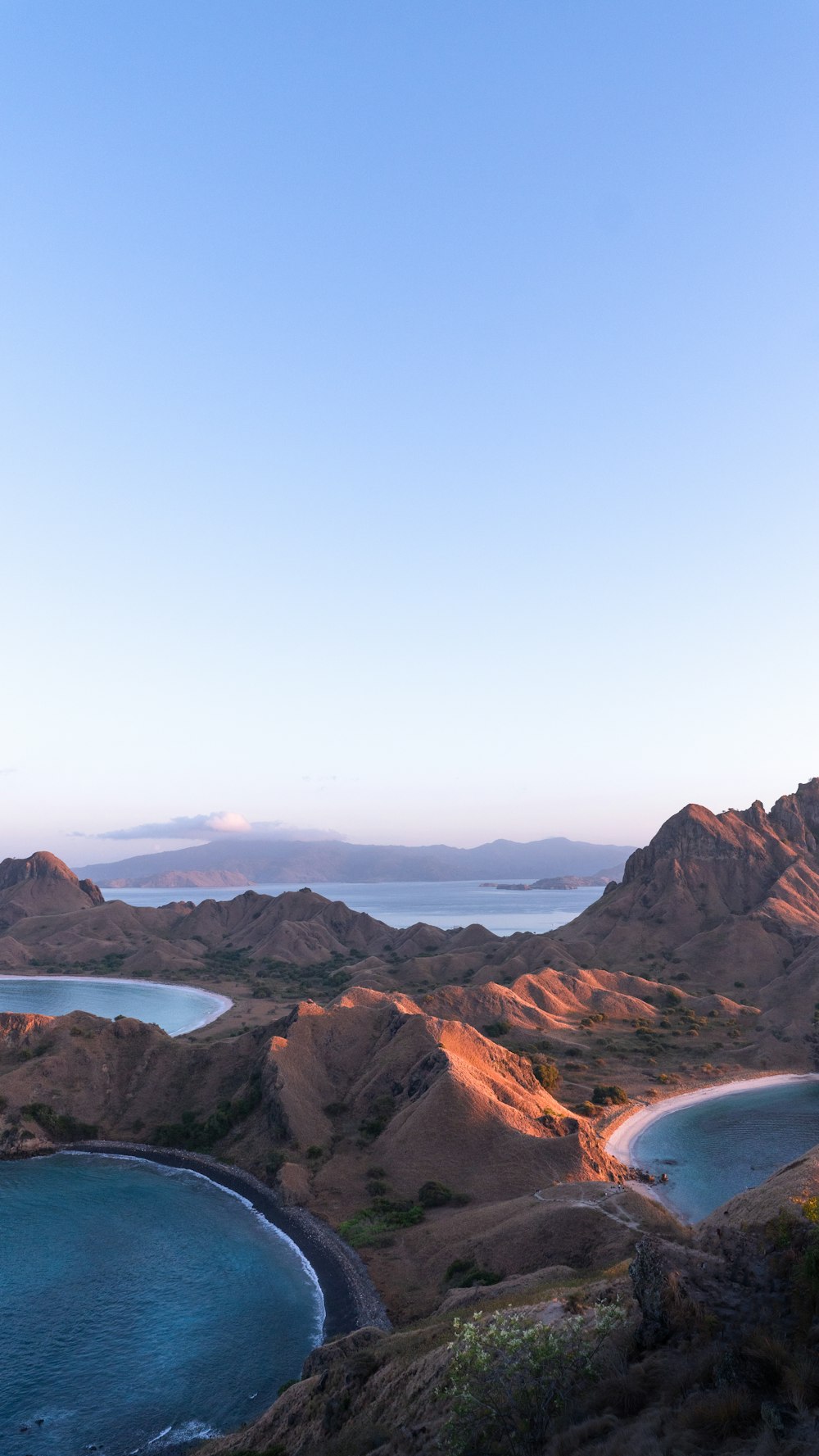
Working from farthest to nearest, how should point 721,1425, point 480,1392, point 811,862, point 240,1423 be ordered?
point 811,862, point 240,1423, point 480,1392, point 721,1425

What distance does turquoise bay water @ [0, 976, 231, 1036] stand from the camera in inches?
5266

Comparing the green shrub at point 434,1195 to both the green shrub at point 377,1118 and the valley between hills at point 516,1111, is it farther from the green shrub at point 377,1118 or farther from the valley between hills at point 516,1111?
the green shrub at point 377,1118

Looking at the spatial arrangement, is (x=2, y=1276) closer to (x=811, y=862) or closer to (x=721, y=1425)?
(x=721, y=1425)

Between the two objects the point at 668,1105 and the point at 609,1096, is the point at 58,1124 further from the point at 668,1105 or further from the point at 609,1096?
the point at 668,1105

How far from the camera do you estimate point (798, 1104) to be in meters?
81.2

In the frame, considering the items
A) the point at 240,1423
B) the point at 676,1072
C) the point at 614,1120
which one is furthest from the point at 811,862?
the point at 240,1423

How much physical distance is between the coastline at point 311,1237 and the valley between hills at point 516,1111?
978 millimetres


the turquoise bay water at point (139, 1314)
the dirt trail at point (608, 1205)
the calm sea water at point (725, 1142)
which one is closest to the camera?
the turquoise bay water at point (139, 1314)

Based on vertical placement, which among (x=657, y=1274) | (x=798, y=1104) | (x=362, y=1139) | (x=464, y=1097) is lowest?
(x=798, y=1104)

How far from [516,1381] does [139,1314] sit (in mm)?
32448

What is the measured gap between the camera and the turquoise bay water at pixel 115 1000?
13375cm

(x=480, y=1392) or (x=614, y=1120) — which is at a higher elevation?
(x=480, y=1392)

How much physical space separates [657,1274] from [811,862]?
16296 centimetres

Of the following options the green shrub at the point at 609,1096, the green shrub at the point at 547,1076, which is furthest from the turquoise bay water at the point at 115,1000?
the green shrub at the point at 609,1096
